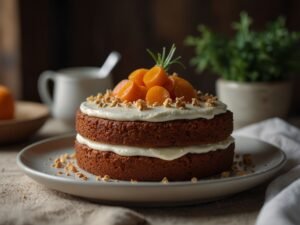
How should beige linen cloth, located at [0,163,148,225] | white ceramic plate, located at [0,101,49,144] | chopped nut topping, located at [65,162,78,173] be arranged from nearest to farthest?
beige linen cloth, located at [0,163,148,225], chopped nut topping, located at [65,162,78,173], white ceramic plate, located at [0,101,49,144]

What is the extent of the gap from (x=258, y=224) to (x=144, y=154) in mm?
345

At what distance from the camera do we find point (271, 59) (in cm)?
224

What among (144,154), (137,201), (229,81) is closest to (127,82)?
(144,154)

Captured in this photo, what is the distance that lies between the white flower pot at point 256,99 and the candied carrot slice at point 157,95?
2.95 ft

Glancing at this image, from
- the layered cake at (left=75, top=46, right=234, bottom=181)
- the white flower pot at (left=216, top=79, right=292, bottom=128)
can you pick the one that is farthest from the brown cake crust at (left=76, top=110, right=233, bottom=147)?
the white flower pot at (left=216, top=79, right=292, bottom=128)

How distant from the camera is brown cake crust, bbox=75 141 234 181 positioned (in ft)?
4.43

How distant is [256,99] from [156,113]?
0.98 metres

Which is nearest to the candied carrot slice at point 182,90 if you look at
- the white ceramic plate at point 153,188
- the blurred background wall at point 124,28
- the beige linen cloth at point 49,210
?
the white ceramic plate at point 153,188

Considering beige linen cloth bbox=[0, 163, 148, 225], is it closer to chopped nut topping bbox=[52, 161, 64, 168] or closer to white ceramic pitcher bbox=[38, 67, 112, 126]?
chopped nut topping bbox=[52, 161, 64, 168]

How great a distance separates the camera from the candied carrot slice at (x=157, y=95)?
4.56 feet

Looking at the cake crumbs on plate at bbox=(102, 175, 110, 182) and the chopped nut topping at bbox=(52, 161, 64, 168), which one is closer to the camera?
the cake crumbs on plate at bbox=(102, 175, 110, 182)

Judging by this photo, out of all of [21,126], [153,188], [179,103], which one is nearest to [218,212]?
[153,188]

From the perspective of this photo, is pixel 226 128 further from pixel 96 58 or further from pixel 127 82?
Result: pixel 96 58

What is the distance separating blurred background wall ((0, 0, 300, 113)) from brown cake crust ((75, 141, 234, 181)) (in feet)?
5.07
